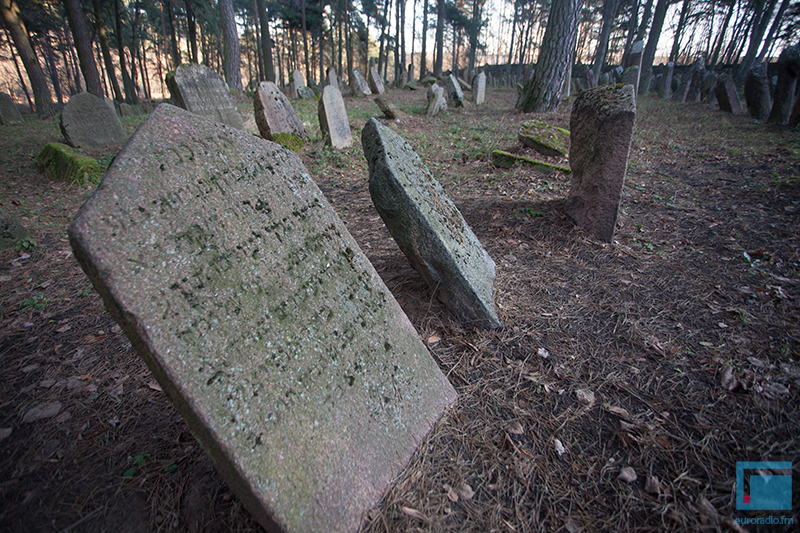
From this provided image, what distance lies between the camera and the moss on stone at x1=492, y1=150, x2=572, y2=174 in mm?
5051

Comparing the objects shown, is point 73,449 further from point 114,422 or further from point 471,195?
point 471,195

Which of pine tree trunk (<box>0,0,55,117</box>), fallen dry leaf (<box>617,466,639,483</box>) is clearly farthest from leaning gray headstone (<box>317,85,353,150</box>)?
pine tree trunk (<box>0,0,55,117</box>)

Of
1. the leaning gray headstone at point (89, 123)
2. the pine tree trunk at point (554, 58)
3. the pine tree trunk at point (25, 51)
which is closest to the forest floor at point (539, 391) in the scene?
the leaning gray headstone at point (89, 123)

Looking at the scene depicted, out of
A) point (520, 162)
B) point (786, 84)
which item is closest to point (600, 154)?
point (520, 162)

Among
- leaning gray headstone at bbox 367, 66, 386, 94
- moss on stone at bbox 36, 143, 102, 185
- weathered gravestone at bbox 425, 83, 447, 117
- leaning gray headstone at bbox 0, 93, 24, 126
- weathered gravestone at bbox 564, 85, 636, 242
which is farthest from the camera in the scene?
leaning gray headstone at bbox 367, 66, 386, 94

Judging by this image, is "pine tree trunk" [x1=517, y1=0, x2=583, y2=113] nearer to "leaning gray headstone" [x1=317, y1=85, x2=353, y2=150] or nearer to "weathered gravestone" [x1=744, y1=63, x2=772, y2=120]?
"weathered gravestone" [x1=744, y1=63, x2=772, y2=120]

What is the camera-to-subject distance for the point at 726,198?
4.12m

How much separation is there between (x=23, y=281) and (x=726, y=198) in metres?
7.25

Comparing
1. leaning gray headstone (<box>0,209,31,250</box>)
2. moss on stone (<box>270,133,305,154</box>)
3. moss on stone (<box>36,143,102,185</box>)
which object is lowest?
leaning gray headstone (<box>0,209,31,250</box>)

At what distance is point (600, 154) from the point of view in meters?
3.23

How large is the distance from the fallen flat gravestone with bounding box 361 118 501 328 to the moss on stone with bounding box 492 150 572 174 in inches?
128

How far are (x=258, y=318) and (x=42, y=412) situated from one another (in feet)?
5.14

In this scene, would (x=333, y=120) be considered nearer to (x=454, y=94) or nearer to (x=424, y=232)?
(x=424, y=232)

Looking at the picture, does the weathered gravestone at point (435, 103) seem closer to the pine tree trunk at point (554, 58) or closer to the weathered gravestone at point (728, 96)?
the pine tree trunk at point (554, 58)
